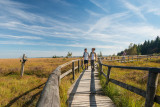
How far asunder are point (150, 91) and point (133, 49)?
7643cm

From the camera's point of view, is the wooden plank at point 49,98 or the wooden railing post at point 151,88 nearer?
the wooden plank at point 49,98

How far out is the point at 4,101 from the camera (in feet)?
15.6

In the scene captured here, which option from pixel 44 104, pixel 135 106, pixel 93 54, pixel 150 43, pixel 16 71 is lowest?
pixel 16 71

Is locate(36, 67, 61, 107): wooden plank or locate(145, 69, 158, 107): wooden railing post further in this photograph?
locate(145, 69, 158, 107): wooden railing post

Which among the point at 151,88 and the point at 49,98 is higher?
the point at 49,98

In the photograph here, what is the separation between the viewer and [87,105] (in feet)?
10.6

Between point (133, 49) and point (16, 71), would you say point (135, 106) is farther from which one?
point (133, 49)

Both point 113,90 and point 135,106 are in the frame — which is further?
point 113,90

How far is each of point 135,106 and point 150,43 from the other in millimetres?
111973

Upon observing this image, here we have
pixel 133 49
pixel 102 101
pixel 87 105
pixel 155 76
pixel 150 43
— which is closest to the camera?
pixel 155 76

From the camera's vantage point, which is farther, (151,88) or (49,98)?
(151,88)

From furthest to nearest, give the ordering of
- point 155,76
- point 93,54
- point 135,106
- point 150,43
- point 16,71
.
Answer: point 150,43 < point 16,71 < point 93,54 < point 135,106 < point 155,76

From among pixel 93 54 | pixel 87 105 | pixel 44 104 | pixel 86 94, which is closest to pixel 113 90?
pixel 86 94

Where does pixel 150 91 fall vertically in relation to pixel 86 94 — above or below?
above
